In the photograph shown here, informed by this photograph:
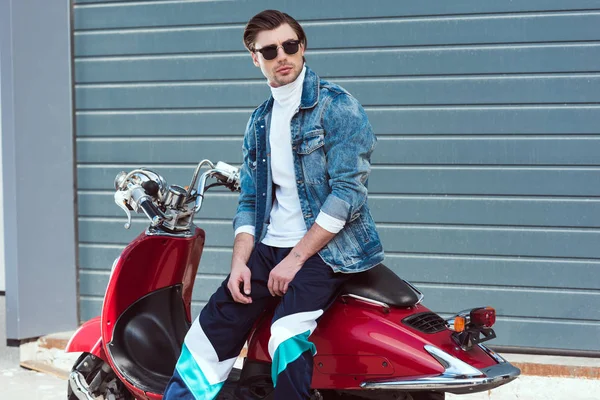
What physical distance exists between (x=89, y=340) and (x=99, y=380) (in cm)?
17

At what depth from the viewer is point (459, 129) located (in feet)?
15.2

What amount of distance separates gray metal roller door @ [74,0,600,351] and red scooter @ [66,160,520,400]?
176 centimetres

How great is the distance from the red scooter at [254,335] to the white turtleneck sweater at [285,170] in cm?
26

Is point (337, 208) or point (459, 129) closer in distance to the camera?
point (337, 208)

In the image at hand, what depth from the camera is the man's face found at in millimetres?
2703

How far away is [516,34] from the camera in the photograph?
4512mm

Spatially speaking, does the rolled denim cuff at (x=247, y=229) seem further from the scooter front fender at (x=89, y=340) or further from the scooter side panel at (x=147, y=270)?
the scooter front fender at (x=89, y=340)

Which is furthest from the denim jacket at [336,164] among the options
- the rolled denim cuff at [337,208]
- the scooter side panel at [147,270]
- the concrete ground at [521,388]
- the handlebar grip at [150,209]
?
the concrete ground at [521,388]

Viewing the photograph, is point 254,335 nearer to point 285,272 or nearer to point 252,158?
point 285,272

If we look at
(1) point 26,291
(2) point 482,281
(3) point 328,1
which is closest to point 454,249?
(2) point 482,281

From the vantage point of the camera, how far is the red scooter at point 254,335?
254 centimetres

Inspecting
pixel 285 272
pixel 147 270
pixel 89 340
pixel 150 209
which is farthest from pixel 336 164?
pixel 89 340

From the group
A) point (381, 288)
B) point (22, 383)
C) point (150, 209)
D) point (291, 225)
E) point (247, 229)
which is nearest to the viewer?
point (381, 288)

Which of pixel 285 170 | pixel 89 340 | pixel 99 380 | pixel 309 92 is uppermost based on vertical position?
pixel 309 92
